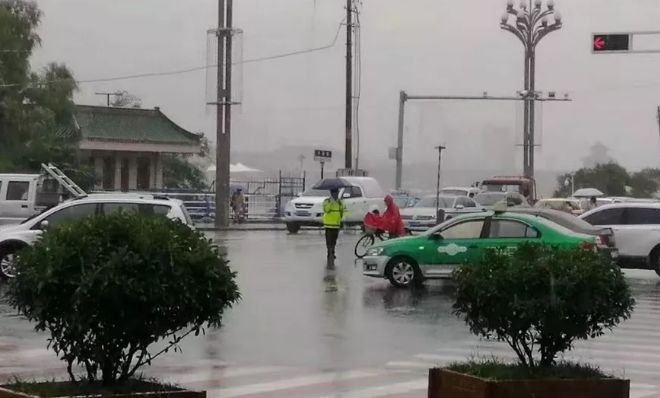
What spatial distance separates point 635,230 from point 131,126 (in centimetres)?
4249

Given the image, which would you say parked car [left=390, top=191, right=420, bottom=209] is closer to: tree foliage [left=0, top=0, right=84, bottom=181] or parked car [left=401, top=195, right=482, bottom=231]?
parked car [left=401, top=195, right=482, bottom=231]

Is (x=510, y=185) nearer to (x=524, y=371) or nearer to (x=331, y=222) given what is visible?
(x=331, y=222)

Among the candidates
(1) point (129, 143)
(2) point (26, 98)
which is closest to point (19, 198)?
(2) point (26, 98)

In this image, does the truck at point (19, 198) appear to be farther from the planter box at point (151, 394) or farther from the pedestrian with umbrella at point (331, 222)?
the planter box at point (151, 394)

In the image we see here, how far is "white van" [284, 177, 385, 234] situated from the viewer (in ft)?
148

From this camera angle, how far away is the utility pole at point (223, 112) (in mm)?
48000

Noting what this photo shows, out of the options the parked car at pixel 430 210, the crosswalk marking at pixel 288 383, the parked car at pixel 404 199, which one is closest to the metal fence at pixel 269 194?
the parked car at pixel 404 199

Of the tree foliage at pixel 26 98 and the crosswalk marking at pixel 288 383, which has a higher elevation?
the tree foliage at pixel 26 98

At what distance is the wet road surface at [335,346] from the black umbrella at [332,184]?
21.7 metres

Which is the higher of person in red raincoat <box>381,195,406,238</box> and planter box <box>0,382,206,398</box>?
person in red raincoat <box>381,195,406,238</box>

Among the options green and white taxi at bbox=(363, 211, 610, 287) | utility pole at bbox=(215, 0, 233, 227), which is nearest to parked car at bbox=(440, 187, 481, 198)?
utility pole at bbox=(215, 0, 233, 227)

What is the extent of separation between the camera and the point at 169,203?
74.5 feet

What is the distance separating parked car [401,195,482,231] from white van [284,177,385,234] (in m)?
2.36

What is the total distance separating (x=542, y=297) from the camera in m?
8.48
